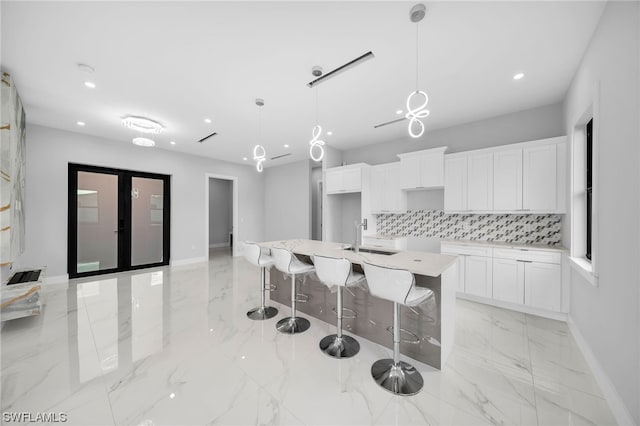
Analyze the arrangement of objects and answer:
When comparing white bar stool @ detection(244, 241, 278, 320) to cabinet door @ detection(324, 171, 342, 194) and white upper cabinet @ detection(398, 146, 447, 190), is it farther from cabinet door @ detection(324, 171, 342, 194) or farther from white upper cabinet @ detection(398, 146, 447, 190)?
white upper cabinet @ detection(398, 146, 447, 190)

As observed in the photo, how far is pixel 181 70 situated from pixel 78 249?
461cm

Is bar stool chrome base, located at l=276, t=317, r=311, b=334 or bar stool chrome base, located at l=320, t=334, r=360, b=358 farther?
bar stool chrome base, located at l=276, t=317, r=311, b=334

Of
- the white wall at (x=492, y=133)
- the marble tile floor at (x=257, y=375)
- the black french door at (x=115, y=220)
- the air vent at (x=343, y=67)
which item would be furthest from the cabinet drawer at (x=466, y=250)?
the black french door at (x=115, y=220)

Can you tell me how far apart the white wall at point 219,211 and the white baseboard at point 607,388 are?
372 inches

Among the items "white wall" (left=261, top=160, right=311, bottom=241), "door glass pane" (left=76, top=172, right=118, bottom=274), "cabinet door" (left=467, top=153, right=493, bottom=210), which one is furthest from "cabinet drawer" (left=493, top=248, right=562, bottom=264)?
"door glass pane" (left=76, top=172, right=118, bottom=274)

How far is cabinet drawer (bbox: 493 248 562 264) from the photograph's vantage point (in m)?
2.88

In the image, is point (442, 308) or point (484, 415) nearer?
point (484, 415)

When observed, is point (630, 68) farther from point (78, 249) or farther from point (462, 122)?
point (78, 249)

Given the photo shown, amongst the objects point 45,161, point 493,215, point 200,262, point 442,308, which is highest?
point 45,161

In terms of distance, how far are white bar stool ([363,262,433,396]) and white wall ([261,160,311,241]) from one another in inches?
187

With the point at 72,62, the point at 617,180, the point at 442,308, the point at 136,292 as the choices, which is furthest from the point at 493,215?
the point at 136,292

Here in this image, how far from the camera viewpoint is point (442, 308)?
2.02 metres

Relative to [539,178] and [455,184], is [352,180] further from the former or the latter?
[539,178]

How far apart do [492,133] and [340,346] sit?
13.4 feet
